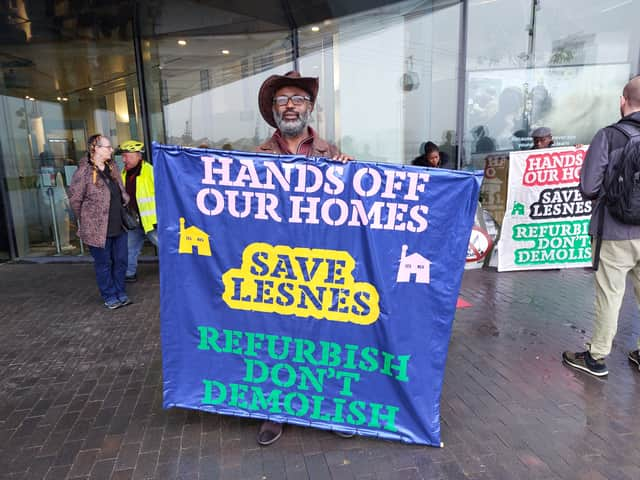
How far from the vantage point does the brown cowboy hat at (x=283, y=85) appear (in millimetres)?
2975

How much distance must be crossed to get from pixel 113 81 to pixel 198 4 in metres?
1.94

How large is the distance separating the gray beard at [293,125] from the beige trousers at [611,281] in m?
2.32

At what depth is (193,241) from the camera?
2.52m

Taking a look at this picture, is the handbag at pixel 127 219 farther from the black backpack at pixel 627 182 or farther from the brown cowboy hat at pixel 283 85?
the black backpack at pixel 627 182

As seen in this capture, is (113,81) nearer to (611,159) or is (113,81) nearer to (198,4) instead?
(198,4)

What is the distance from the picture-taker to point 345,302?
2.48 m

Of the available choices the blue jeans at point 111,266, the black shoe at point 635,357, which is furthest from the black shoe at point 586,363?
the blue jeans at point 111,266

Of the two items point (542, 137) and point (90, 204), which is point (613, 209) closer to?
point (542, 137)

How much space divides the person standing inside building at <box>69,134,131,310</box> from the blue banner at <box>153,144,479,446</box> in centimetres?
280

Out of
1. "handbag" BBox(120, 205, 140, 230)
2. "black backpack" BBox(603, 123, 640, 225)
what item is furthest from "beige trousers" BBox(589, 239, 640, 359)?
"handbag" BBox(120, 205, 140, 230)

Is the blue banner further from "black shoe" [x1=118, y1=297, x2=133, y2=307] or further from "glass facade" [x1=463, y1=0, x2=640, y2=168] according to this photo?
"glass facade" [x1=463, y1=0, x2=640, y2=168]

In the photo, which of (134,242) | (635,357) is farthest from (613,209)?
(134,242)

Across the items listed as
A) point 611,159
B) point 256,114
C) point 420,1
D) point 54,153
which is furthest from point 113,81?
point 611,159

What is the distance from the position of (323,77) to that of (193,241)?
20.2 ft
